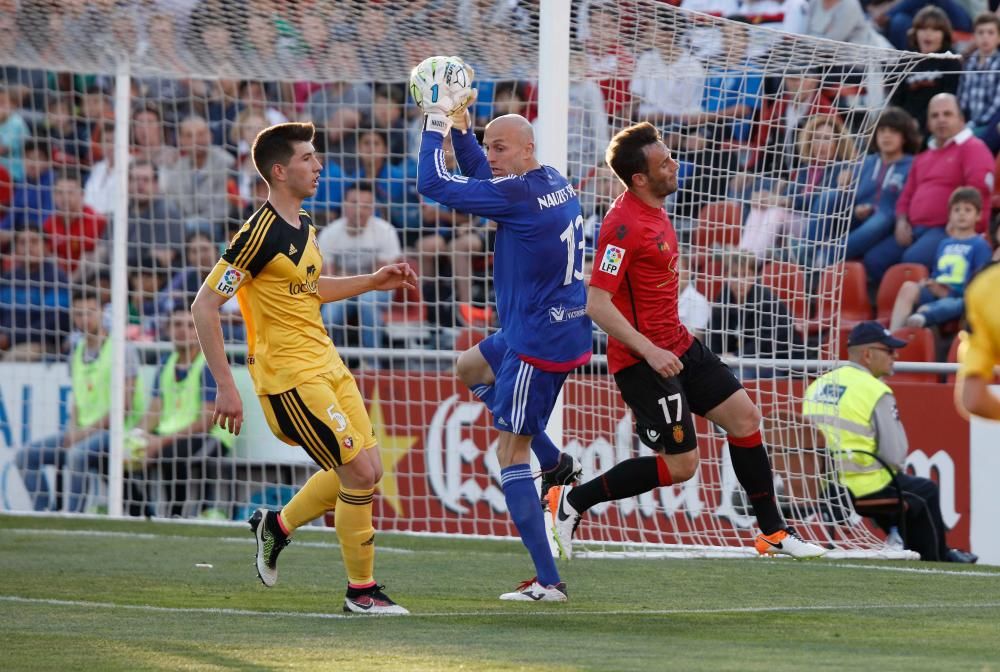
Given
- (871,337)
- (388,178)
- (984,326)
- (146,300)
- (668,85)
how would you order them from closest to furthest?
1. (984,326)
2. (871,337)
3. (668,85)
4. (388,178)
5. (146,300)

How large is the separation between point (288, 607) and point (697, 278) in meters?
4.93

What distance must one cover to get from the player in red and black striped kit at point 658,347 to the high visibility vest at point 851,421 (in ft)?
8.85

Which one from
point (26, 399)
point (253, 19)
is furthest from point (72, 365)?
point (253, 19)

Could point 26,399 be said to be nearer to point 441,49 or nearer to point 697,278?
point 441,49

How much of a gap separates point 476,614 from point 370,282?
1535mm

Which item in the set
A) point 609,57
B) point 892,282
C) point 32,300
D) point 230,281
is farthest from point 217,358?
point 32,300

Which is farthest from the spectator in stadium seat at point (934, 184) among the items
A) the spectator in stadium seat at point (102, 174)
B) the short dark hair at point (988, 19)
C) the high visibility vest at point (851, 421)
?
the spectator in stadium seat at point (102, 174)

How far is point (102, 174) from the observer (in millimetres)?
15188

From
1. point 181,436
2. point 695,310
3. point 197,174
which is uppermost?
point 197,174

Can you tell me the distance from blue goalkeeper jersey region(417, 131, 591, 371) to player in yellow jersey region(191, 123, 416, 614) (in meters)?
0.55

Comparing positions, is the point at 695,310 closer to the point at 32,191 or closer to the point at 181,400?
the point at 181,400

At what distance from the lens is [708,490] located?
1112 cm

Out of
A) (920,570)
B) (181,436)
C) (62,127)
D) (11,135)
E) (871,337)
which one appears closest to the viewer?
(920,570)

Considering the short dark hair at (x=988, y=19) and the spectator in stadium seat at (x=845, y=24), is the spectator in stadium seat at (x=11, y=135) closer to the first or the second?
the spectator in stadium seat at (x=845, y=24)
